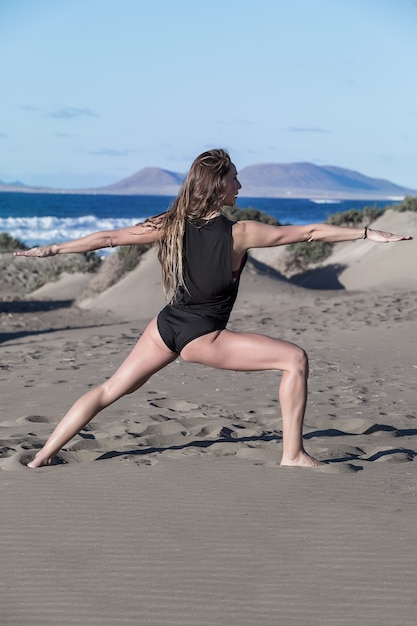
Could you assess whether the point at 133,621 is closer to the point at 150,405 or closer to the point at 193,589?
the point at 193,589

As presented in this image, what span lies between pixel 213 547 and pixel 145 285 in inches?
623

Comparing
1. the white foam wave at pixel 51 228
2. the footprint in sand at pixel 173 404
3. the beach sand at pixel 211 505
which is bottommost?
the white foam wave at pixel 51 228

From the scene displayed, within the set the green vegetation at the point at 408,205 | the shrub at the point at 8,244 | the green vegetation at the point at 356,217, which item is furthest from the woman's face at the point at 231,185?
the shrub at the point at 8,244

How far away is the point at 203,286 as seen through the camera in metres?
5.35

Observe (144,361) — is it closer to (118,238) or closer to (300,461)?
(118,238)

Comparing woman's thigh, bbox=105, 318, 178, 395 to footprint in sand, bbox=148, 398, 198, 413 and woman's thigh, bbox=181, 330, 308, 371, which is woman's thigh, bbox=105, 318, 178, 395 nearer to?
woman's thigh, bbox=181, 330, 308, 371

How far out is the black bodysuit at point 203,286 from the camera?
531 cm

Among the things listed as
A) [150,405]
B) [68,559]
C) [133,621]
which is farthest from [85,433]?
[133,621]

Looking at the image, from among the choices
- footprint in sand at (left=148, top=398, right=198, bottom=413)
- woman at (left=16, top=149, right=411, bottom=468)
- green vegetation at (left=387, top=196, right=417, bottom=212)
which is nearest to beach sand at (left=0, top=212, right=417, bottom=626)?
footprint in sand at (left=148, top=398, right=198, bottom=413)

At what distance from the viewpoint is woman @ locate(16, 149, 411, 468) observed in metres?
5.31

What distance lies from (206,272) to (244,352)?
51cm

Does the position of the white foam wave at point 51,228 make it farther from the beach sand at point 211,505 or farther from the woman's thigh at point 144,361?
the woman's thigh at point 144,361

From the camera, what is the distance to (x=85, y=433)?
7.02 m

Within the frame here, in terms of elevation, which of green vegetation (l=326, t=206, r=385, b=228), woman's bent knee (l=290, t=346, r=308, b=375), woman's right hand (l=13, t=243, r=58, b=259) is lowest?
green vegetation (l=326, t=206, r=385, b=228)
